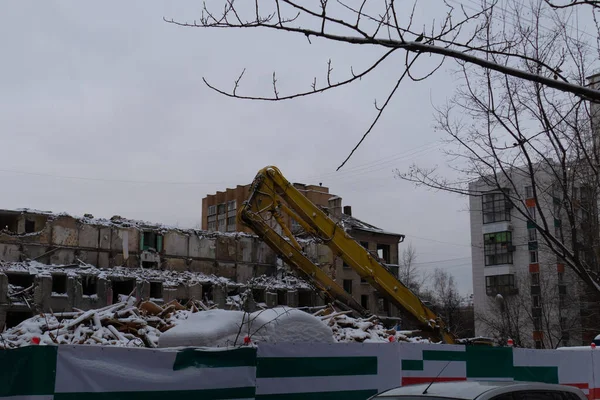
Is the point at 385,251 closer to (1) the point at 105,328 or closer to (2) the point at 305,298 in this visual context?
(2) the point at 305,298

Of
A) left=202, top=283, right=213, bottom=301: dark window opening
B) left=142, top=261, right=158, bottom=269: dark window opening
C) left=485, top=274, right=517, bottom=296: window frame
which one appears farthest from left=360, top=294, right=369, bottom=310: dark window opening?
left=142, top=261, right=158, bottom=269: dark window opening

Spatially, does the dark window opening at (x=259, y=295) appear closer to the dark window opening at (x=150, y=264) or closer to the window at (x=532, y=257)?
the dark window opening at (x=150, y=264)

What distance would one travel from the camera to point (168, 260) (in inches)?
1704

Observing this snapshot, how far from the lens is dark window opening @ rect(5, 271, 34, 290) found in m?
36.1

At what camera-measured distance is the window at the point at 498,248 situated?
62938 mm

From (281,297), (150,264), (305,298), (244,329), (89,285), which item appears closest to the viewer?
(244,329)

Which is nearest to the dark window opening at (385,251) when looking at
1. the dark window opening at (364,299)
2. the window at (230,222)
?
the dark window opening at (364,299)

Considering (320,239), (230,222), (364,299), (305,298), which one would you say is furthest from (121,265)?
(230,222)

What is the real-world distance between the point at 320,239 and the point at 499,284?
4957cm

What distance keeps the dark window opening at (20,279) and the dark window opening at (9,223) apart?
331 centimetres

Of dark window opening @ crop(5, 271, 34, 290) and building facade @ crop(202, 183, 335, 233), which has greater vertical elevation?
building facade @ crop(202, 183, 335, 233)

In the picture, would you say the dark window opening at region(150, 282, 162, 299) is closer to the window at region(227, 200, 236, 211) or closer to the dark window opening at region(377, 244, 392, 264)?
the dark window opening at region(377, 244, 392, 264)

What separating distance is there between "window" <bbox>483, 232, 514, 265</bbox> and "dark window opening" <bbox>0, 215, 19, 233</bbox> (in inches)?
1634

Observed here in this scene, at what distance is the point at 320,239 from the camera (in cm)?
1762
